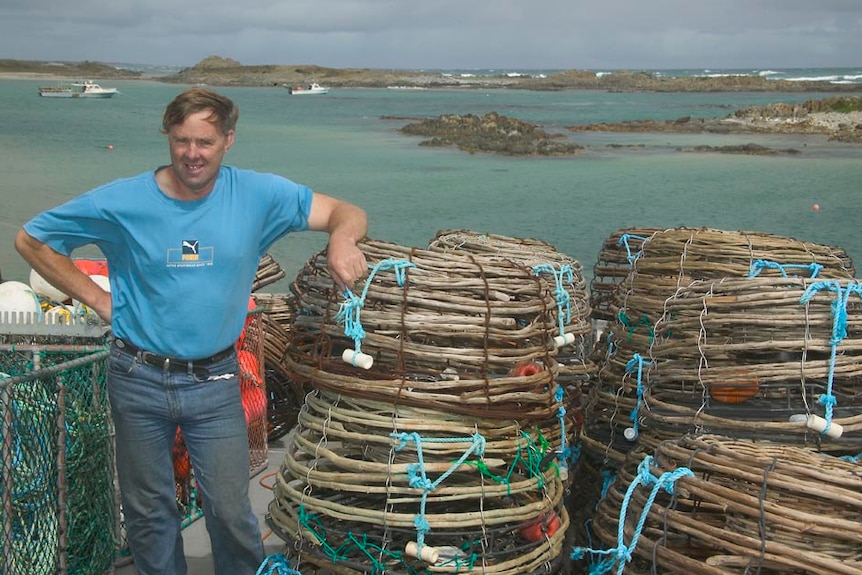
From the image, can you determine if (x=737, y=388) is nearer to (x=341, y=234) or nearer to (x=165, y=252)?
(x=341, y=234)

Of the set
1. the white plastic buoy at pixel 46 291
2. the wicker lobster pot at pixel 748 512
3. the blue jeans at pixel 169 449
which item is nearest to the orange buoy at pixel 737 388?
the wicker lobster pot at pixel 748 512

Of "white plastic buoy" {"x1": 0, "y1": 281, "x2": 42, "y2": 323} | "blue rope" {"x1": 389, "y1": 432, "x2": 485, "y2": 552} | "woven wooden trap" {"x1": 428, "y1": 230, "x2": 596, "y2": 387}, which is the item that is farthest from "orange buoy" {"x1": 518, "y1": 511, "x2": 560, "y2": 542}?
"white plastic buoy" {"x1": 0, "y1": 281, "x2": 42, "y2": 323}

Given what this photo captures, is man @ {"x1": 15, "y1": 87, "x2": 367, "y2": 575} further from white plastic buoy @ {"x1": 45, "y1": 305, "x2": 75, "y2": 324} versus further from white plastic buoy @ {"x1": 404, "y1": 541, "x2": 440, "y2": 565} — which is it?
white plastic buoy @ {"x1": 45, "y1": 305, "x2": 75, "y2": 324}

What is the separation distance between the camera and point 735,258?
4754mm

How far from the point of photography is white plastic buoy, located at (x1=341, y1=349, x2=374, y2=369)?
3547mm

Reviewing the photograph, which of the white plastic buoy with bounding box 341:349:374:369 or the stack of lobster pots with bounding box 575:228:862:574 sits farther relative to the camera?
the white plastic buoy with bounding box 341:349:374:369

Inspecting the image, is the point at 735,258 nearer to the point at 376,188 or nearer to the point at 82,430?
the point at 82,430

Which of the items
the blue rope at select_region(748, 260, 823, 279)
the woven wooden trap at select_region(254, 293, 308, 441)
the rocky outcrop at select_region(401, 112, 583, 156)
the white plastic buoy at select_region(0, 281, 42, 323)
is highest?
the blue rope at select_region(748, 260, 823, 279)

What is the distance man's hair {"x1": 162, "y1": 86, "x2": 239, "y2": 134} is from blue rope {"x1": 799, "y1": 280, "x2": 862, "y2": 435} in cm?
222

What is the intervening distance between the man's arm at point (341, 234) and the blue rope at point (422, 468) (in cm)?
58

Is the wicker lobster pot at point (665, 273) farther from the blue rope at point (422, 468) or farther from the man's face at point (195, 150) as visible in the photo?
the man's face at point (195, 150)

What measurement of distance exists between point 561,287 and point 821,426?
4.30 ft

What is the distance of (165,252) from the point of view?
3473 mm

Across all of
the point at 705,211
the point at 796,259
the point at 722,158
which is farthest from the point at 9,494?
the point at 722,158
